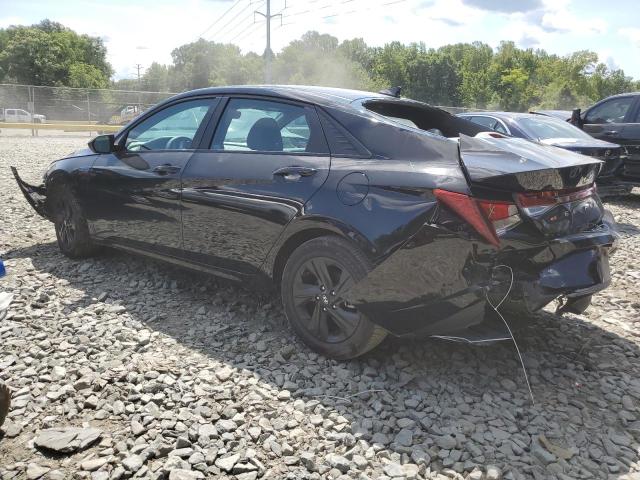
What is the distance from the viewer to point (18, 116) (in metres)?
29.5

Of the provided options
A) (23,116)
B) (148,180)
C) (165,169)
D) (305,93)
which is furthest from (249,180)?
(23,116)

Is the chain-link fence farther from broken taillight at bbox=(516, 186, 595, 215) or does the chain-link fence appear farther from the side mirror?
broken taillight at bbox=(516, 186, 595, 215)

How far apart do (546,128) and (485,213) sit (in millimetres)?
6350

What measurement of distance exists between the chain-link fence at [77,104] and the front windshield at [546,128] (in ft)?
82.1

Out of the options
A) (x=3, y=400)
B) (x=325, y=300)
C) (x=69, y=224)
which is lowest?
(x=3, y=400)

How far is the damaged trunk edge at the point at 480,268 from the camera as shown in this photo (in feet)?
9.27

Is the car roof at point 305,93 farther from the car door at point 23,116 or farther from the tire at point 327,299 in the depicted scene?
the car door at point 23,116

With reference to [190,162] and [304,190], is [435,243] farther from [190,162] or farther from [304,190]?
[190,162]

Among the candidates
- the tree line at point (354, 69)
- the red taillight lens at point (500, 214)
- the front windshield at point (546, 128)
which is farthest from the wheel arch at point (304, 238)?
the tree line at point (354, 69)

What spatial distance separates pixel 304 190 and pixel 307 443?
4.69 feet

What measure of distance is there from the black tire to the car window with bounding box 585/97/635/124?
8641 millimetres

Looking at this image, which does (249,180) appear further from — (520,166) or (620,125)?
(620,125)

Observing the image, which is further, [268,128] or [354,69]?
[354,69]

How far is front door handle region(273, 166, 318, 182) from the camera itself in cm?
338
